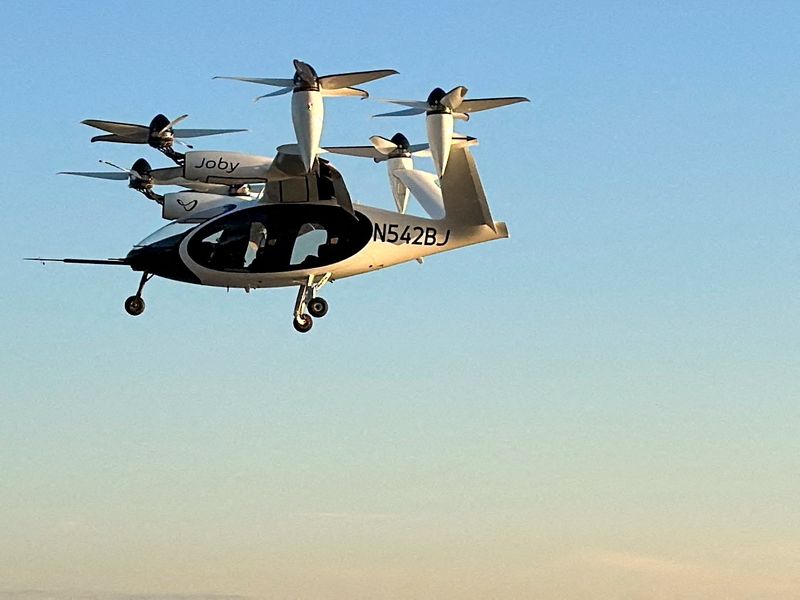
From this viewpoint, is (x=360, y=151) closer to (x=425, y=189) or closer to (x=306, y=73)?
(x=425, y=189)

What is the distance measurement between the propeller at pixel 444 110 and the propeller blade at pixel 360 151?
6970 mm

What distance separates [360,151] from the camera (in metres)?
55.3

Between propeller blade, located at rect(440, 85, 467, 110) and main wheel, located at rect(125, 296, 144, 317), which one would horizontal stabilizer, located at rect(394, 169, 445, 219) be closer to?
propeller blade, located at rect(440, 85, 467, 110)

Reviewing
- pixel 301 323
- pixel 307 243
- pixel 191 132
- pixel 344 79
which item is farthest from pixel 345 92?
pixel 301 323

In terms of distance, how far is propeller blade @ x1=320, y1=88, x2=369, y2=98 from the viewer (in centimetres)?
4581

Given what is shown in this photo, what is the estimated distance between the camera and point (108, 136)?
51.3m

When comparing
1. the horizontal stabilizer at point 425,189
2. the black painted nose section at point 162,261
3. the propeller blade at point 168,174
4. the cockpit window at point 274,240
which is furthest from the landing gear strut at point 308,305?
the propeller blade at point 168,174

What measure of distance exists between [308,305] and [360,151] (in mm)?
6361

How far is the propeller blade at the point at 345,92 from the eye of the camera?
1804 inches

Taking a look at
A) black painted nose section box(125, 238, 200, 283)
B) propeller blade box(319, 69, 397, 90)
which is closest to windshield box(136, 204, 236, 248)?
black painted nose section box(125, 238, 200, 283)

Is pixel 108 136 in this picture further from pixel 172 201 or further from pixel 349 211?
pixel 349 211

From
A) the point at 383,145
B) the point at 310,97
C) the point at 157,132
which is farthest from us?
the point at 383,145

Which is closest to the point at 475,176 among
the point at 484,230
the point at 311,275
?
the point at 484,230

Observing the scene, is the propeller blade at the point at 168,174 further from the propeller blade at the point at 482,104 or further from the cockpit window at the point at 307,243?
the propeller blade at the point at 482,104
